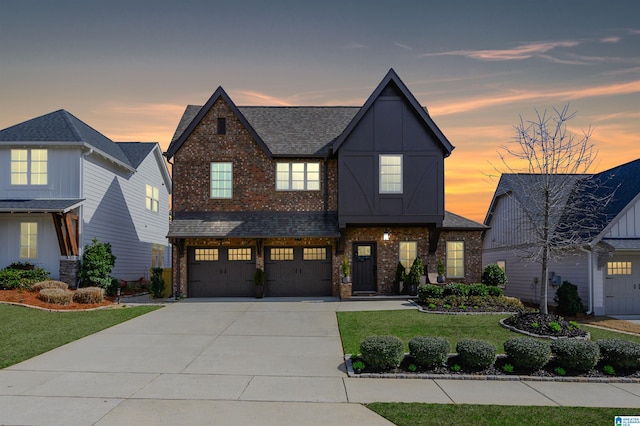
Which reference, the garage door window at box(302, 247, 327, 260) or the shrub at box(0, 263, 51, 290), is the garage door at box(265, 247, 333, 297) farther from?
the shrub at box(0, 263, 51, 290)

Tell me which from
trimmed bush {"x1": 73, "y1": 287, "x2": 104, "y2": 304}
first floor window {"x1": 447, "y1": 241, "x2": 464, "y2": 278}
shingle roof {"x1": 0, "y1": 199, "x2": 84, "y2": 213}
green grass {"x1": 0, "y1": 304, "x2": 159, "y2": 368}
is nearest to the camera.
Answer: green grass {"x1": 0, "y1": 304, "x2": 159, "y2": 368}

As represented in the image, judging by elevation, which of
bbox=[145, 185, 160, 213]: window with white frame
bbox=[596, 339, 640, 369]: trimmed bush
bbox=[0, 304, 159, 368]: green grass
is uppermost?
bbox=[145, 185, 160, 213]: window with white frame

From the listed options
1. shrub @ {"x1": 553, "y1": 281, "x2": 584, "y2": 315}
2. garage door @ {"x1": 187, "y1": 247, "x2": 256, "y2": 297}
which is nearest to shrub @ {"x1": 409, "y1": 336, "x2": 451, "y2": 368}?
shrub @ {"x1": 553, "y1": 281, "x2": 584, "y2": 315}

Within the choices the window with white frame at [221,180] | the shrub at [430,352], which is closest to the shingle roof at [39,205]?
the window with white frame at [221,180]

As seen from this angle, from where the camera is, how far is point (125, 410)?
27.5 ft

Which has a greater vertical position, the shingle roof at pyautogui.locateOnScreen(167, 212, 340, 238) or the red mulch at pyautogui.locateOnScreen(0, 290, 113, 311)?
the shingle roof at pyautogui.locateOnScreen(167, 212, 340, 238)

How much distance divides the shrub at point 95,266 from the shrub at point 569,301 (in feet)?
66.9

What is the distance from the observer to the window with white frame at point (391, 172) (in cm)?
2372

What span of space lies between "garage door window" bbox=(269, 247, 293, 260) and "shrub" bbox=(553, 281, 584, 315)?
1196cm

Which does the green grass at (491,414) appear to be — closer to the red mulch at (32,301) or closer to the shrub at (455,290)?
the shrub at (455,290)

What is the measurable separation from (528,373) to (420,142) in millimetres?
14411

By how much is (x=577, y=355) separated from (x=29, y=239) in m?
23.5

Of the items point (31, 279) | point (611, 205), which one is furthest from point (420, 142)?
point (31, 279)

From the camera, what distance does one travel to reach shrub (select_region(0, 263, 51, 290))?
2178 centimetres
